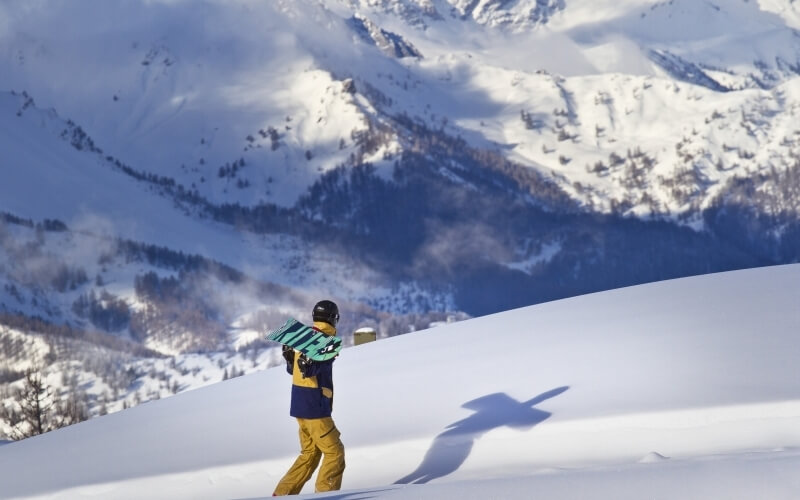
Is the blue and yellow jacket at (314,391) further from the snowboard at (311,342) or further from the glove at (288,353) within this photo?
the snowboard at (311,342)

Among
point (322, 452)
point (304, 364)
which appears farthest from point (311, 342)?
point (322, 452)

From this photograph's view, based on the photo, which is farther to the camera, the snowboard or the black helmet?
the black helmet

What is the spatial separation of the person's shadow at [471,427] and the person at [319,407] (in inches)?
52.2

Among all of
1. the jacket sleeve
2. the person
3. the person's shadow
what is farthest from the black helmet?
the person's shadow

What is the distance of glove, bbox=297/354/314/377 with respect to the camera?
11.9m

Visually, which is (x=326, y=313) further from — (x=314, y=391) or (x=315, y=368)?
(x=314, y=391)

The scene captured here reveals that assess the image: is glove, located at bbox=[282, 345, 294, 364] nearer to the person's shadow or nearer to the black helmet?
the black helmet

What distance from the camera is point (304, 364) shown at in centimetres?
1186

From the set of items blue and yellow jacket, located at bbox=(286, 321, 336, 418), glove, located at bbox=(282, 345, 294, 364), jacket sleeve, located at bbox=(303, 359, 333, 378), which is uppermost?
glove, located at bbox=(282, 345, 294, 364)

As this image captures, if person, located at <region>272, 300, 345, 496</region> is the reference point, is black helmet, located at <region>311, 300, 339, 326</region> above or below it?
above

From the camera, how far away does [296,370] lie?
478 inches

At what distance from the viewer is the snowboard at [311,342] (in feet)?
38.4

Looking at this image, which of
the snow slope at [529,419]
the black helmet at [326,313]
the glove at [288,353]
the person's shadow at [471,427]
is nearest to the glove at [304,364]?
the glove at [288,353]

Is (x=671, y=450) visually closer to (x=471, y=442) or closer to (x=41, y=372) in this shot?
(x=471, y=442)
